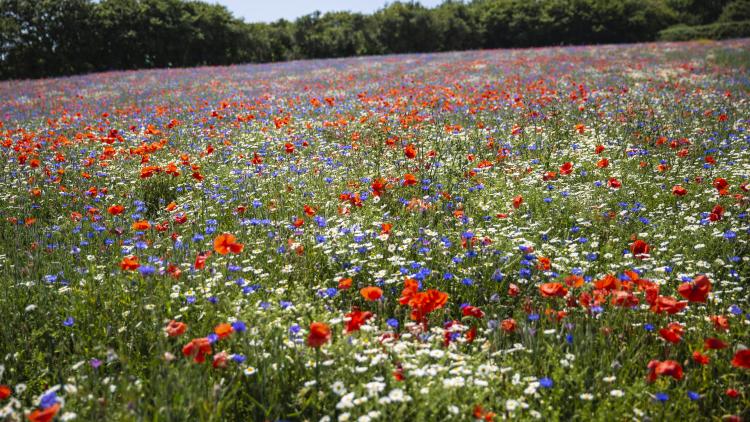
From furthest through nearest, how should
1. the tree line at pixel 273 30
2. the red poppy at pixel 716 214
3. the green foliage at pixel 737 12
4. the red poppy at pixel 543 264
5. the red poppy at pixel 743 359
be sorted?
1. the green foliage at pixel 737 12
2. the tree line at pixel 273 30
3. the red poppy at pixel 716 214
4. the red poppy at pixel 543 264
5. the red poppy at pixel 743 359

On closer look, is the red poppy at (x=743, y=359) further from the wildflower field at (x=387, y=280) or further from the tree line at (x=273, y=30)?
the tree line at (x=273, y=30)

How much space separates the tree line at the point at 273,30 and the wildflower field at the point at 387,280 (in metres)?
32.2

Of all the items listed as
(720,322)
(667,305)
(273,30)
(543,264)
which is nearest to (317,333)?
(667,305)

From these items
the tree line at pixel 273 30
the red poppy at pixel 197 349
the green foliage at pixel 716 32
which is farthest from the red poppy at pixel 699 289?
the green foliage at pixel 716 32

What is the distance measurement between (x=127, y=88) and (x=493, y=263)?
20171 mm

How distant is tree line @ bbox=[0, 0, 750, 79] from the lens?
3394 cm

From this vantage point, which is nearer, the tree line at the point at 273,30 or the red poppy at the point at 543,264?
the red poppy at the point at 543,264

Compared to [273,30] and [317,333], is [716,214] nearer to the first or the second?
[317,333]

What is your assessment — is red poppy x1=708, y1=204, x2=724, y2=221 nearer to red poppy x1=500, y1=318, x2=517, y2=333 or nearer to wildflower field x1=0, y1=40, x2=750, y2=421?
wildflower field x1=0, y1=40, x2=750, y2=421

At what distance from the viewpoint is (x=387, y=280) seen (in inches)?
140

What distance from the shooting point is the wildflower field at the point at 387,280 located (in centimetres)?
252

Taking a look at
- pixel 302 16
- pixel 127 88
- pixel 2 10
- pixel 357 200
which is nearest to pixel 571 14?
pixel 302 16

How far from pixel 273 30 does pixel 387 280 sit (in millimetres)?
45656

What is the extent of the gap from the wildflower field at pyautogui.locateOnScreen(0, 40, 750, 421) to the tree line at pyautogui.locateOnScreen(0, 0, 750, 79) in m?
32.2
